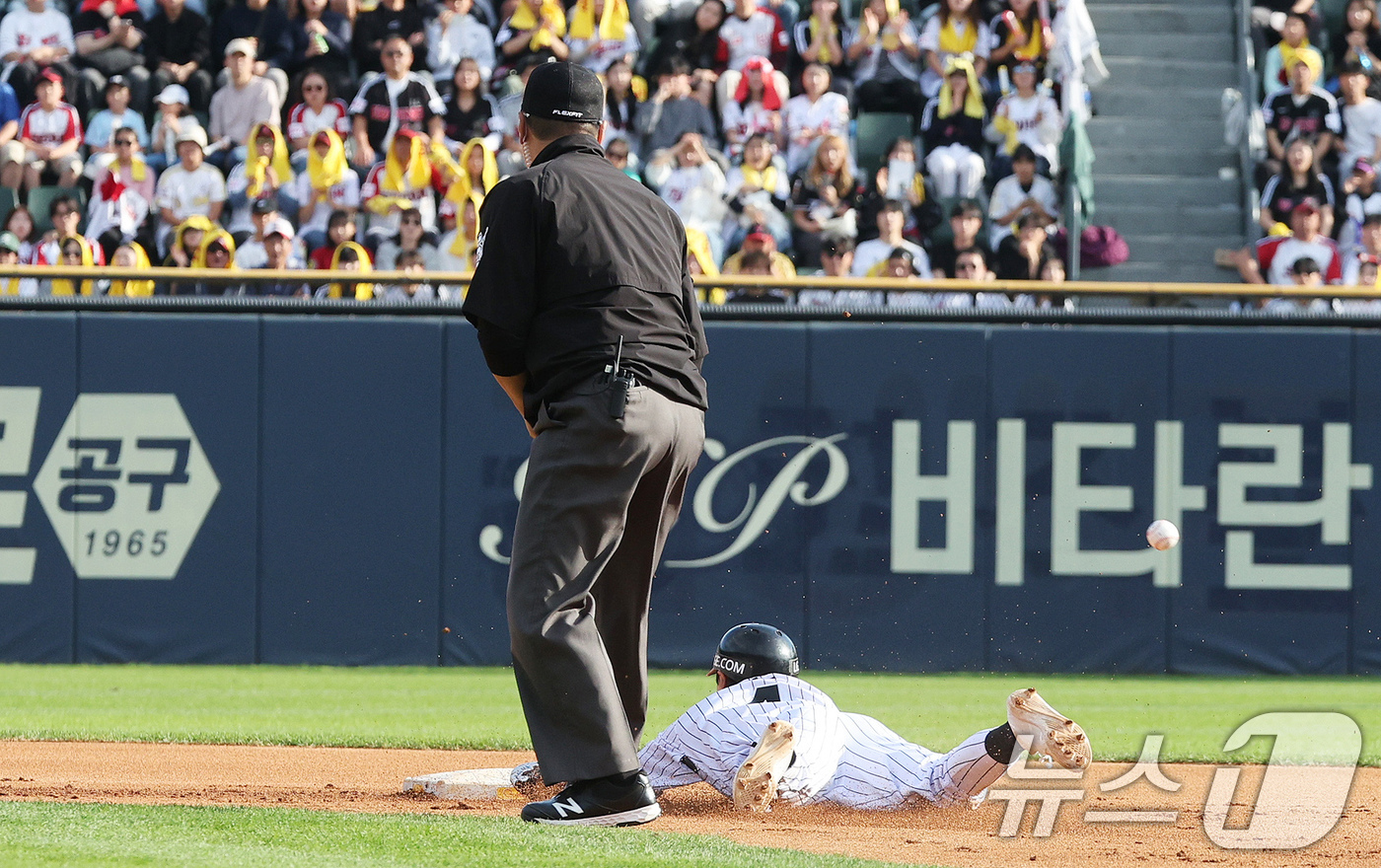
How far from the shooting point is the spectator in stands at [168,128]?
12906 millimetres

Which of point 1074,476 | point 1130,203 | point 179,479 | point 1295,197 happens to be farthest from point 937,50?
point 179,479

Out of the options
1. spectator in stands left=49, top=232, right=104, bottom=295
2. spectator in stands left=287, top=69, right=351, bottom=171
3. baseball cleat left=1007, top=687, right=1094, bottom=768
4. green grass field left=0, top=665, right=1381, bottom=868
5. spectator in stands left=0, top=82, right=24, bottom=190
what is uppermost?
spectator in stands left=287, top=69, right=351, bottom=171

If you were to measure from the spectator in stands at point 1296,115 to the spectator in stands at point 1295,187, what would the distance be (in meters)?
0.27

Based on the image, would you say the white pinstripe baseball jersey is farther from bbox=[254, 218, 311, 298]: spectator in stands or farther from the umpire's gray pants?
bbox=[254, 218, 311, 298]: spectator in stands

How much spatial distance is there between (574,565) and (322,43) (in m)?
10.1

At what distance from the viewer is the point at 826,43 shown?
1373cm

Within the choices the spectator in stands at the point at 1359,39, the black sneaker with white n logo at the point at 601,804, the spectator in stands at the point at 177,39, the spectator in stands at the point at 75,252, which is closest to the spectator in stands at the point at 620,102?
the spectator in stands at the point at 177,39

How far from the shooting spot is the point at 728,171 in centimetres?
1291

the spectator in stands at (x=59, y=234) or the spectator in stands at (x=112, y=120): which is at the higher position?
the spectator in stands at (x=112, y=120)

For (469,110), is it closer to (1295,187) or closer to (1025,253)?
(1025,253)

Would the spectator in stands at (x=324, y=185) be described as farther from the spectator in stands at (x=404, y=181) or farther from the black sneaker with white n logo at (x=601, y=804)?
the black sneaker with white n logo at (x=601, y=804)

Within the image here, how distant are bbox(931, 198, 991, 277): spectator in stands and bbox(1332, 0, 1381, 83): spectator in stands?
3653 millimetres

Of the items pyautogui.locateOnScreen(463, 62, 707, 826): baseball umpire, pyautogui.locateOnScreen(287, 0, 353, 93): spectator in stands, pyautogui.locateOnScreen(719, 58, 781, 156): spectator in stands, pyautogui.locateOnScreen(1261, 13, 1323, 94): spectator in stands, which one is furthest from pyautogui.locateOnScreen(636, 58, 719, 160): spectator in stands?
pyautogui.locateOnScreen(463, 62, 707, 826): baseball umpire

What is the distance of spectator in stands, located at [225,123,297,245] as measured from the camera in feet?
41.3
